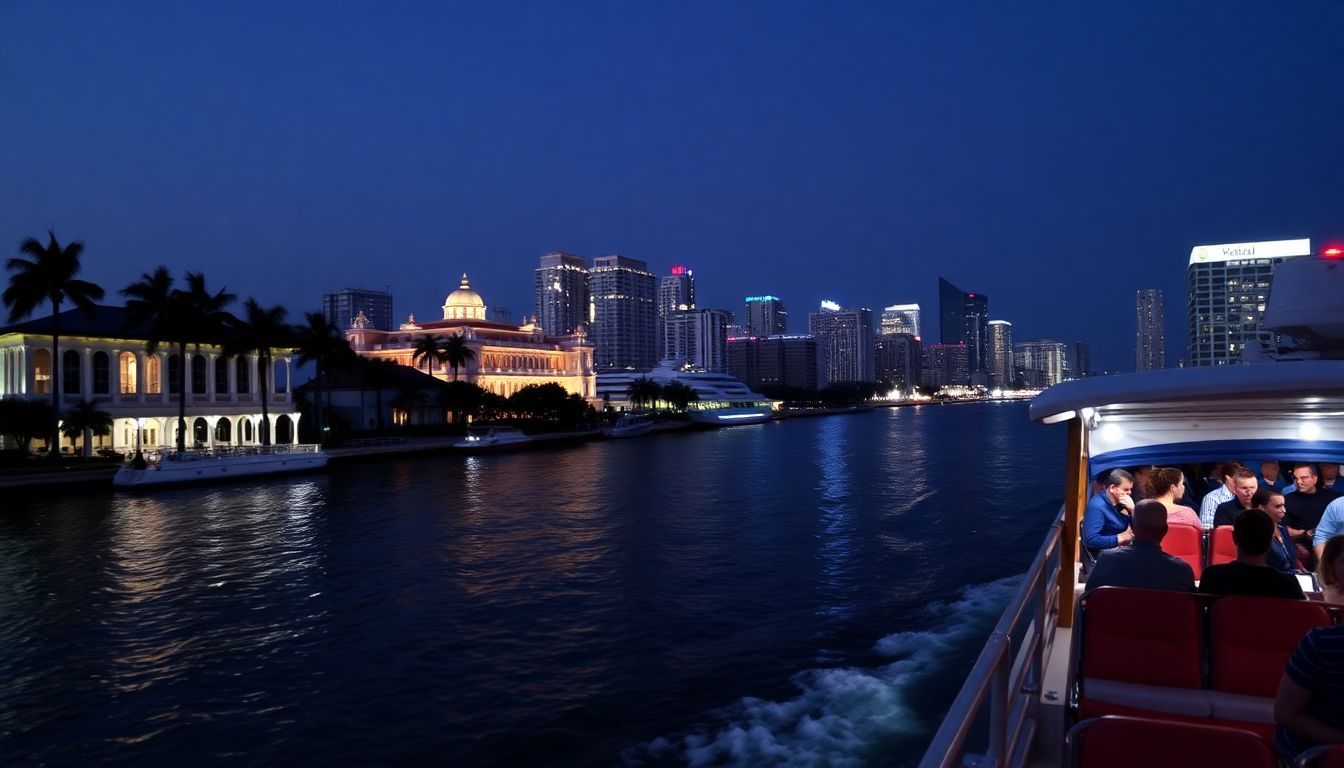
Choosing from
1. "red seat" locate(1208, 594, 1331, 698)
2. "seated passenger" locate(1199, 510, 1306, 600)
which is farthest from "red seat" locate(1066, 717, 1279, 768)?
"seated passenger" locate(1199, 510, 1306, 600)

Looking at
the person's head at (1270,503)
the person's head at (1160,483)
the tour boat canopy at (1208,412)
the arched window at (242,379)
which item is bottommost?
the person's head at (1270,503)

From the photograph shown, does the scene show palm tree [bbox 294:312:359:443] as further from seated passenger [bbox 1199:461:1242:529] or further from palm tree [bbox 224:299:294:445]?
seated passenger [bbox 1199:461:1242:529]

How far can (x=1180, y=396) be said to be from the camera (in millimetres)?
4785

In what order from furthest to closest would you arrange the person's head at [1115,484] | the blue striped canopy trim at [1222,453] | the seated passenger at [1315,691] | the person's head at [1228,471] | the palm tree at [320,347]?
the palm tree at [320,347], the person's head at [1115,484], the person's head at [1228,471], the blue striped canopy trim at [1222,453], the seated passenger at [1315,691]

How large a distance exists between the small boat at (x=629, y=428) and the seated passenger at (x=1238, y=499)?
77.2m

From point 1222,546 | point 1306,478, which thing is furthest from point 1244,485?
point 1222,546

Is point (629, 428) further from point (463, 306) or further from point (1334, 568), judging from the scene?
point (1334, 568)

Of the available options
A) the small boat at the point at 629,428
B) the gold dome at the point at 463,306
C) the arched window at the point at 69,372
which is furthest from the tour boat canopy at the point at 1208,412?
the gold dome at the point at 463,306

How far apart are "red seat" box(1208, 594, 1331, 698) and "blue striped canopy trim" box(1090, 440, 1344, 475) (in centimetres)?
309

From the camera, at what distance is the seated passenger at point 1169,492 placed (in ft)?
24.1

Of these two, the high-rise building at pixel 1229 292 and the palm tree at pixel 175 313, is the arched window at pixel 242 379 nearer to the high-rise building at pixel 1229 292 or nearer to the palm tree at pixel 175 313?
the palm tree at pixel 175 313

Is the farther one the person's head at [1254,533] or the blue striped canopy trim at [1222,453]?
the blue striped canopy trim at [1222,453]

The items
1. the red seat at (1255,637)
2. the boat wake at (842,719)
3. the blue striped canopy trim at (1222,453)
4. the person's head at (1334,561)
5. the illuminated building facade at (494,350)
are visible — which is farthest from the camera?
the illuminated building facade at (494,350)

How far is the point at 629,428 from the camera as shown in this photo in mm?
87375
